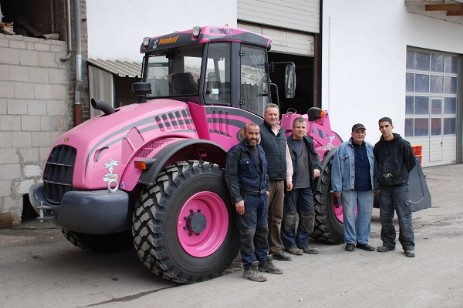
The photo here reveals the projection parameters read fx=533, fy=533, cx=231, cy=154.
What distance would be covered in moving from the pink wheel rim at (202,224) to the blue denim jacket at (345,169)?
1838 mm

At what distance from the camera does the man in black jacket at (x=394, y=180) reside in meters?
6.56

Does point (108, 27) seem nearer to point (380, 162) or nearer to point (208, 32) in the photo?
point (208, 32)

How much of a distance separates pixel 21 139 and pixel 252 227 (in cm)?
475

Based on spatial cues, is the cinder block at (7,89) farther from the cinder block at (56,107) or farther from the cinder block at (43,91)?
the cinder block at (56,107)

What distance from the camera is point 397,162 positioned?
6559 millimetres

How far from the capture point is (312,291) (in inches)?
203

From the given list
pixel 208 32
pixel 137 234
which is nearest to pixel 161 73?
pixel 208 32

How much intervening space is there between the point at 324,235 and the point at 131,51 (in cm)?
516

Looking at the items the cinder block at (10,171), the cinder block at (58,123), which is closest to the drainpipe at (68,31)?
the cinder block at (58,123)

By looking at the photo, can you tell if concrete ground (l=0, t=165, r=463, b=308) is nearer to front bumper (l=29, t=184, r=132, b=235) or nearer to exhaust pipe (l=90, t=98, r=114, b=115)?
front bumper (l=29, t=184, r=132, b=235)

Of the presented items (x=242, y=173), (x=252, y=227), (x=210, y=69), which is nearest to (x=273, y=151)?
(x=242, y=173)

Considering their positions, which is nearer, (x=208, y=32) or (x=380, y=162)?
(x=208, y=32)

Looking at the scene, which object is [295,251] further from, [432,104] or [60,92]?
[432,104]

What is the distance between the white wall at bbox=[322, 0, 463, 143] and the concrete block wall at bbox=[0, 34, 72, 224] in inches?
284
